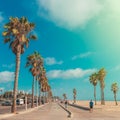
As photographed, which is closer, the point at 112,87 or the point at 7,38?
the point at 7,38

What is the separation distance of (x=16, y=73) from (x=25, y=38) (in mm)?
5834

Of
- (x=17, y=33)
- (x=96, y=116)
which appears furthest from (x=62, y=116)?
(x=17, y=33)

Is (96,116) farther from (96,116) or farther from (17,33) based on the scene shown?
(17,33)

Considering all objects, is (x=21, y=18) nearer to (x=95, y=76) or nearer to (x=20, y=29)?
(x=20, y=29)

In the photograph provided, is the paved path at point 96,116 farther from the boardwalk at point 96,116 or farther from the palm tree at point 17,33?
the palm tree at point 17,33

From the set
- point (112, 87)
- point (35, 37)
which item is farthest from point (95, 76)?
point (35, 37)

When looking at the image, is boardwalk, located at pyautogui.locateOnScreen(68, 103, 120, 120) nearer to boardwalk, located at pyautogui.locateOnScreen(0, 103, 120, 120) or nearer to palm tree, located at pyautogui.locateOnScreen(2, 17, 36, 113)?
boardwalk, located at pyautogui.locateOnScreen(0, 103, 120, 120)

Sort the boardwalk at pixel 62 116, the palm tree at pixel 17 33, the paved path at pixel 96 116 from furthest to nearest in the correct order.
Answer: the palm tree at pixel 17 33 < the paved path at pixel 96 116 < the boardwalk at pixel 62 116

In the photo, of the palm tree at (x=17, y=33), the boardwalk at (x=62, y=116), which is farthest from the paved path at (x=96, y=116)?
the palm tree at (x=17, y=33)

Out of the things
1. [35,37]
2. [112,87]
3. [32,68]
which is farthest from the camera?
[112,87]

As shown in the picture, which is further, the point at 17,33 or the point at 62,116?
the point at 17,33

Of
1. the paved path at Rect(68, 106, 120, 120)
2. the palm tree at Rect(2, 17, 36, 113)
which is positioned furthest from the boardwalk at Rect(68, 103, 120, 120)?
the palm tree at Rect(2, 17, 36, 113)

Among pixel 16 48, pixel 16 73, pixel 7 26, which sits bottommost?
pixel 16 73

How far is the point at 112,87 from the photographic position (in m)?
162
